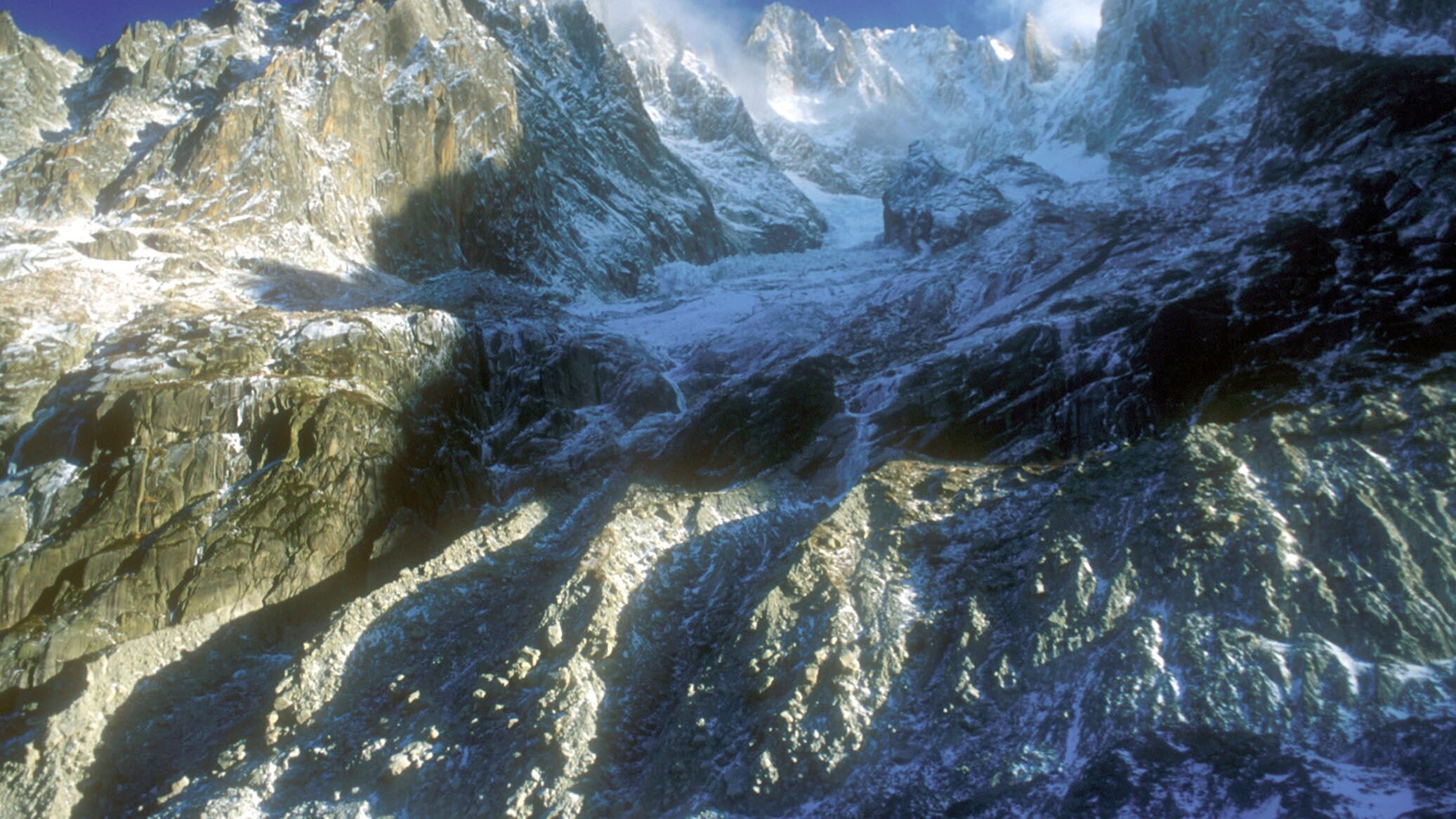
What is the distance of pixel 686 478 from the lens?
49.7 metres

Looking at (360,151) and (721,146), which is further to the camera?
(721,146)

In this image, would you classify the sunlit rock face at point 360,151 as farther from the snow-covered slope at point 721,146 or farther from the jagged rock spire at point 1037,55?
the jagged rock spire at point 1037,55

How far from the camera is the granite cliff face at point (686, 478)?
2678cm

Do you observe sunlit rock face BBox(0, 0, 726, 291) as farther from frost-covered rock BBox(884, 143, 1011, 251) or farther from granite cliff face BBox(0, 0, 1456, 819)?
frost-covered rock BBox(884, 143, 1011, 251)

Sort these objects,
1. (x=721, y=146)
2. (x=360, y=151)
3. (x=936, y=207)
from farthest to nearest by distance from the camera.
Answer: (x=721, y=146) < (x=936, y=207) < (x=360, y=151)

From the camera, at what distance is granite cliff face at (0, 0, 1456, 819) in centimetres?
2678

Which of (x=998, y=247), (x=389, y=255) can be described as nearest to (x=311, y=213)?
(x=389, y=255)

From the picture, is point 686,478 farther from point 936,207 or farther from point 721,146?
point 721,146

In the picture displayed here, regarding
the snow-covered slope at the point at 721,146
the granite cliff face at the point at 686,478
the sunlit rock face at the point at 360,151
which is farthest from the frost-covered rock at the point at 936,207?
the sunlit rock face at the point at 360,151

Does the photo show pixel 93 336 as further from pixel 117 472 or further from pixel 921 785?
pixel 921 785

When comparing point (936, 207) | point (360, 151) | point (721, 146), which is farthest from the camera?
point (721, 146)

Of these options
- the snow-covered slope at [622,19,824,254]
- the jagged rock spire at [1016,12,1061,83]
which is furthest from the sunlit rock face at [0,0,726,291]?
the jagged rock spire at [1016,12,1061,83]

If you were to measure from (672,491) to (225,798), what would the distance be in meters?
22.5

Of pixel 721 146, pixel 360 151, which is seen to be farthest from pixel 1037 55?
pixel 360 151
